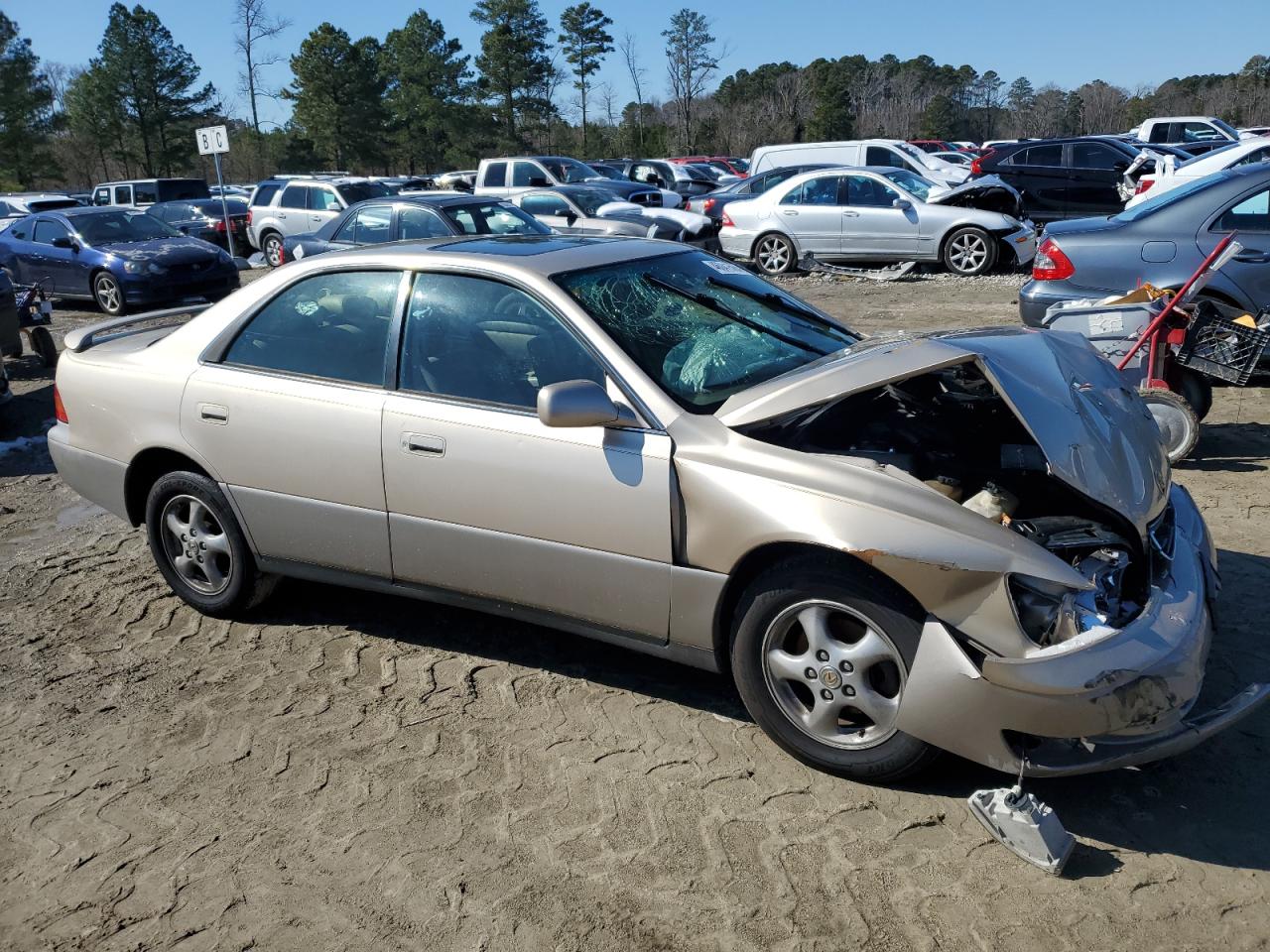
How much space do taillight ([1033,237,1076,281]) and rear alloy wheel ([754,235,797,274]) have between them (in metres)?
8.68

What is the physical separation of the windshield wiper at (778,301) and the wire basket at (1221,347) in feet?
9.72

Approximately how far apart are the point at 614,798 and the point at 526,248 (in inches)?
87.5

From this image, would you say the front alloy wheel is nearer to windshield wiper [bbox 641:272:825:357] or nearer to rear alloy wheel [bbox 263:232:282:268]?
rear alloy wheel [bbox 263:232:282:268]

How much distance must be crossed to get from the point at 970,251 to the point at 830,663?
44.3ft

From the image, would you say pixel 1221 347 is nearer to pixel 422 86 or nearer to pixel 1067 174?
pixel 1067 174

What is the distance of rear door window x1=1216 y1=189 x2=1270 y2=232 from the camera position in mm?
7879

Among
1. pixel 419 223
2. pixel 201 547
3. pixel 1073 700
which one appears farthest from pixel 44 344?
pixel 1073 700

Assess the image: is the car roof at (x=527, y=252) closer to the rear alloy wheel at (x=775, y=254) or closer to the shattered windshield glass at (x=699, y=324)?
the shattered windshield glass at (x=699, y=324)

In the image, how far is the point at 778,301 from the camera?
4660mm

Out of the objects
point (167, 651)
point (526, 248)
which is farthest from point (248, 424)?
point (526, 248)

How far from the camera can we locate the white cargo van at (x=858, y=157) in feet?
72.0

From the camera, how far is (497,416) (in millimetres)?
3932

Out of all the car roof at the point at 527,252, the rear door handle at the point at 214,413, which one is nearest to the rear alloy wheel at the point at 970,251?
the car roof at the point at 527,252

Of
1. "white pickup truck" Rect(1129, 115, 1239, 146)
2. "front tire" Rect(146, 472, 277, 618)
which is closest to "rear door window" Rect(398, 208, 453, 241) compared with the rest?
"front tire" Rect(146, 472, 277, 618)
